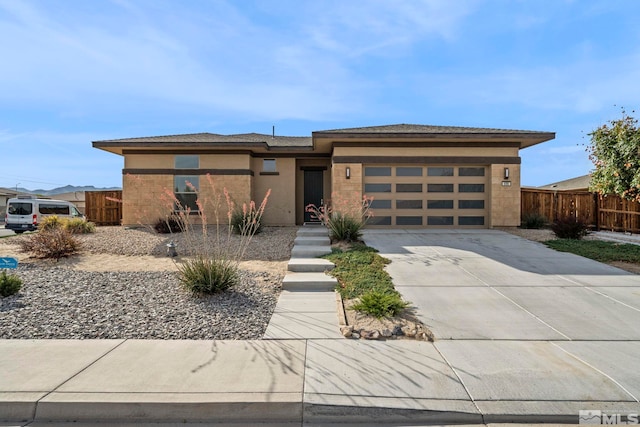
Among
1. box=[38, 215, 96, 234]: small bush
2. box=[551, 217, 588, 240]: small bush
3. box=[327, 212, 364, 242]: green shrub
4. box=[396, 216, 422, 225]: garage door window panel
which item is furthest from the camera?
box=[396, 216, 422, 225]: garage door window panel

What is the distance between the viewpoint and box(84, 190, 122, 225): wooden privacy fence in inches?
639

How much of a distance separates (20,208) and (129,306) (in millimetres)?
17060

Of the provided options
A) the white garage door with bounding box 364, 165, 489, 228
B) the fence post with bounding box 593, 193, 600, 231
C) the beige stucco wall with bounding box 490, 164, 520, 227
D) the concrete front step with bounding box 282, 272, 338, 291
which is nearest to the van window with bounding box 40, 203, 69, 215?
the white garage door with bounding box 364, 165, 489, 228

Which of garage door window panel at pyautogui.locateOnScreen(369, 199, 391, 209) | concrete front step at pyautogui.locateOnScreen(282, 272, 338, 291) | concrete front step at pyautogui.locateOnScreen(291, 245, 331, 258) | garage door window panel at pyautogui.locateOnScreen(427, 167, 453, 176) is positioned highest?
garage door window panel at pyautogui.locateOnScreen(427, 167, 453, 176)

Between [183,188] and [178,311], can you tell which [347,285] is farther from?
[183,188]

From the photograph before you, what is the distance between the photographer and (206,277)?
5613mm

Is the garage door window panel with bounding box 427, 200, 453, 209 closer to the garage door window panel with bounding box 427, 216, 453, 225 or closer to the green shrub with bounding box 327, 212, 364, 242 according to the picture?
the garage door window panel with bounding box 427, 216, 453, 225

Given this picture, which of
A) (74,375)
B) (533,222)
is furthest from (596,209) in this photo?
(74,375)

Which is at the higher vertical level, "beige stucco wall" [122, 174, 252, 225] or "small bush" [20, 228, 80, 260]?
"beige stucco wall" [122, 174, 252, 225]

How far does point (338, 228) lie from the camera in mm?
10000

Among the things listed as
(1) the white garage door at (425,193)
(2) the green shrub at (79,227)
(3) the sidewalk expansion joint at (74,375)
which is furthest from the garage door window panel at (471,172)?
(2) the green shrub at (79,227)

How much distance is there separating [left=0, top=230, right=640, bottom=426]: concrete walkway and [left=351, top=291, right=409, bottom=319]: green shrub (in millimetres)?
550

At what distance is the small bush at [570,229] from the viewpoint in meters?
10.8

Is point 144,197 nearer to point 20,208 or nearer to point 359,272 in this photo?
point 20,208
